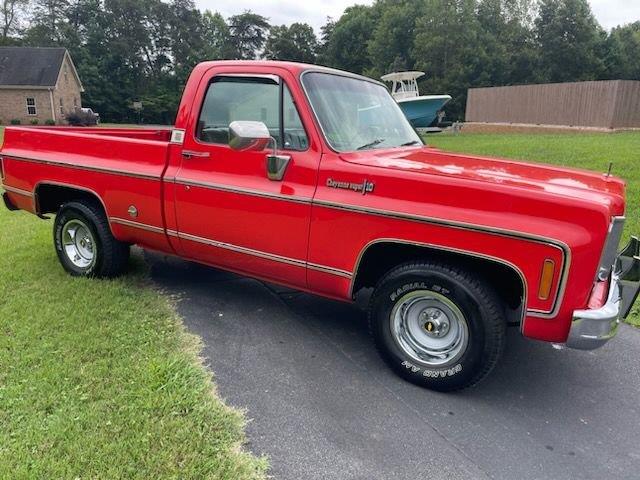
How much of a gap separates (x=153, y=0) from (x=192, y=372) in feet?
237

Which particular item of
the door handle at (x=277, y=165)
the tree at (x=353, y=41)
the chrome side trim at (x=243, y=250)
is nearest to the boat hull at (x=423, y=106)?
the chrome side trim at (x=243, y=250)

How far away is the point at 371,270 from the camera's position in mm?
3619

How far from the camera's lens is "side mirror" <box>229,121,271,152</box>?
3.24 metres

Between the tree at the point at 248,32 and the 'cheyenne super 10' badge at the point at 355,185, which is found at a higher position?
the tree at the point at 248,32

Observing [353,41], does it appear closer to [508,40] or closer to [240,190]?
[508,40]

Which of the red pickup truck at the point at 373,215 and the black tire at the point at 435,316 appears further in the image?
the black tire at the point at 435,316

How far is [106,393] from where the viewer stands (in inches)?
122

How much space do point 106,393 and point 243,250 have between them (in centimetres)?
133

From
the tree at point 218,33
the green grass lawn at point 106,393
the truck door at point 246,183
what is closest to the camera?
the green grass lawn at point 106,393

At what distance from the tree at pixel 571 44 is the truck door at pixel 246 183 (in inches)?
1995

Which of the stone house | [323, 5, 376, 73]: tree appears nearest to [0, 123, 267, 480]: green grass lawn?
the stone house

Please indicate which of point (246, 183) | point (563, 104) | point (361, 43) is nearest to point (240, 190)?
point (246, 183)

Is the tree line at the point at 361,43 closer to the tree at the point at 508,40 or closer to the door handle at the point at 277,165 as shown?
the tree at the point at 508,40

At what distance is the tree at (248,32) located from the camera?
8044cm
